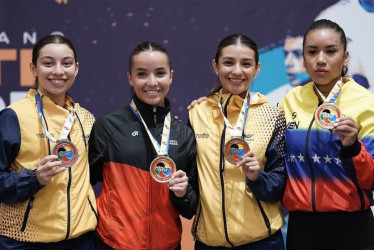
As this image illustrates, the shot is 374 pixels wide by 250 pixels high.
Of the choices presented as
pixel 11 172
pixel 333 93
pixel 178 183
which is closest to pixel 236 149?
pixel 178 183

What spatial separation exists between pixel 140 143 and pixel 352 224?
3.42 feet

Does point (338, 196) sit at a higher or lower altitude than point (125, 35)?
lower

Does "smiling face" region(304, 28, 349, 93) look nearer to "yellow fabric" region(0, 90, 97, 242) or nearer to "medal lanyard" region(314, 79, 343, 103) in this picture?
"medal lanyard" region(314, 79, 343, 103)

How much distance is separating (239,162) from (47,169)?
0.83m

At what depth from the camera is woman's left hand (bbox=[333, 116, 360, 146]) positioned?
1.93 meters

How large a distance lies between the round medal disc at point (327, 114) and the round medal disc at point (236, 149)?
34 cm

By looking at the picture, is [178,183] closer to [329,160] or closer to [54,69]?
[329,160]

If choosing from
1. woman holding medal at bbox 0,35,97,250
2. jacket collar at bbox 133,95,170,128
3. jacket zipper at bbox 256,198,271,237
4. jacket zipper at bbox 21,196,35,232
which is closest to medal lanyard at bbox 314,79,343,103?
jacket zipper at bbox 256,198,271,237

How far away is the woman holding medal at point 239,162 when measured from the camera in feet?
7.05

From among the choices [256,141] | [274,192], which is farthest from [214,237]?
[256,141]

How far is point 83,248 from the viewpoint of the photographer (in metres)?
2.20

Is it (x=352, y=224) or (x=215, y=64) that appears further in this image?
(x=215, y=64)

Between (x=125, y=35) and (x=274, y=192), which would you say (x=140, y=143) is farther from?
(x=125, y=35)

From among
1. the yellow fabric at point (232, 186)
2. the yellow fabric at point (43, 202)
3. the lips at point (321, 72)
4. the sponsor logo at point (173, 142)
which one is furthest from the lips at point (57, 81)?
the lips at point (321, 72)
